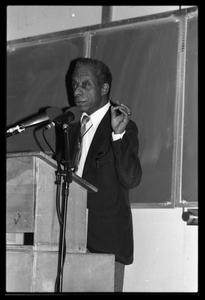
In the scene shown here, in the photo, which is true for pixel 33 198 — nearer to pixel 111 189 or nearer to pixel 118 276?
pixel 111 189

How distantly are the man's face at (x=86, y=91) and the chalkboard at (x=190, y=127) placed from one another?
65 cm

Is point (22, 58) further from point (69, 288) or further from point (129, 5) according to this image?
point (69, 288)

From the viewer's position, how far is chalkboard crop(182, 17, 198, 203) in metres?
3.30

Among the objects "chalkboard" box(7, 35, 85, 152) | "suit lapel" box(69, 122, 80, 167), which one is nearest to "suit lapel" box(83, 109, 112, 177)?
"suit lapel" box(69, 122, 80, 167)

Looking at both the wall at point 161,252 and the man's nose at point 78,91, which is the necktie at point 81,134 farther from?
the wall at point 161,252

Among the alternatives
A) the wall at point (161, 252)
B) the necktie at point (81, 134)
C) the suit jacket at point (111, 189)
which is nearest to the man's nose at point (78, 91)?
the necktie at point (81, 134)

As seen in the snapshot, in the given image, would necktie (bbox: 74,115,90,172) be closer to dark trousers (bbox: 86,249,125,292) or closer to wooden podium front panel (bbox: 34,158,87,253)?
wooden podium front panel (bbox: 34,158,87,253)

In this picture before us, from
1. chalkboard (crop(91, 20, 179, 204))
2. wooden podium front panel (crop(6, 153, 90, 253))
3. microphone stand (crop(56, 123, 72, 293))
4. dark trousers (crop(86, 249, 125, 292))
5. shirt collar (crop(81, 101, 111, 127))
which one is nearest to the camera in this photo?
microphone stand (crop(56, 123, 72, 293))

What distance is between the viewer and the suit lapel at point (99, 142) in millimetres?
2750

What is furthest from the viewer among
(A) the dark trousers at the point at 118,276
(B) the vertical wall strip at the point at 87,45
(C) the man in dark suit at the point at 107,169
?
(B) the vertical wall strip at the point at 87,45

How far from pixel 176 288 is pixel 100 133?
125 centimetres

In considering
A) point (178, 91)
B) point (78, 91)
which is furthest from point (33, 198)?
point (178, 91)

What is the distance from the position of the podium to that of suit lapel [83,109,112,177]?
0.50 meters
